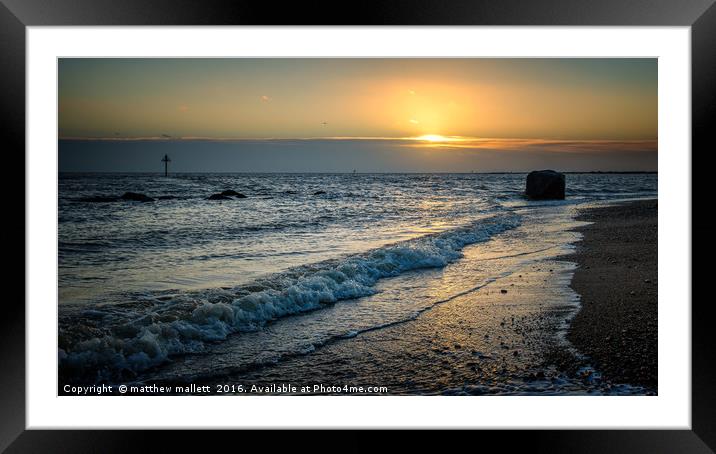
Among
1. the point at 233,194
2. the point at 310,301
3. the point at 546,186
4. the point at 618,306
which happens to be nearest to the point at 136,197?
the point at 233,194

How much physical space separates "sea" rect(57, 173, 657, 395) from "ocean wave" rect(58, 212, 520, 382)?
0.5 inches

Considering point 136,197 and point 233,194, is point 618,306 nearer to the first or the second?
point 136,197

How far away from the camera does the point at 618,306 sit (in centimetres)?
389

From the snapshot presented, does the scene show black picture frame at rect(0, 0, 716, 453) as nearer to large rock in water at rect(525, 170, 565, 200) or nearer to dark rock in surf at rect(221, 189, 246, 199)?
dark rock in surf at rect(221, 189, 246, 199)

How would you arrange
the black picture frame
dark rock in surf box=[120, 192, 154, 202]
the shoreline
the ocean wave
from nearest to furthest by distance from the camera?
1. the black picture frame
2. the shoreline
3. the ocean wave
4. dark rock in surf box=[120, 192, 154, 202]

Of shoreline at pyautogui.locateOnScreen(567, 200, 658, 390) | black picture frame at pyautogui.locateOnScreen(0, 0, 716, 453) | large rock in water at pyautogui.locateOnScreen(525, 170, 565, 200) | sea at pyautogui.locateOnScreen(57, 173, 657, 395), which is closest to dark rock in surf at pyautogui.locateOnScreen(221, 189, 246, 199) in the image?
sea at pyautogui.locateOnScreen(57, 173, 657, 395)

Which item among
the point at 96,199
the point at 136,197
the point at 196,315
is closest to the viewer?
the point at 196,315

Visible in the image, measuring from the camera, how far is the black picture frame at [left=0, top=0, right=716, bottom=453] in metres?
2.34

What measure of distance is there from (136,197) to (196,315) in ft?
23.5

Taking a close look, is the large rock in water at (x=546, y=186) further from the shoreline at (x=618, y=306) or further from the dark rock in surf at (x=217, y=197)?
the dark rock in surf at (x=217, y=197)
